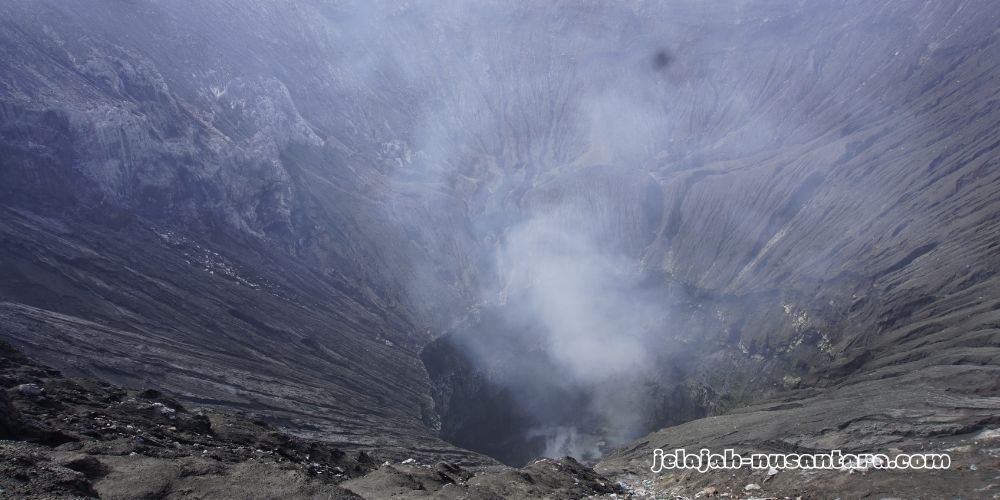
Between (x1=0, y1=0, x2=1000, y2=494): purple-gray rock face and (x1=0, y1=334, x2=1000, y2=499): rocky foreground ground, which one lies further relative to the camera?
(x1=0, y1=0, x2=1000, y2=494): purple-gray rock face

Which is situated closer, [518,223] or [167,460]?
[167,460]

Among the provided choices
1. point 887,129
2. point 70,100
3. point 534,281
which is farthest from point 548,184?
point 70,100

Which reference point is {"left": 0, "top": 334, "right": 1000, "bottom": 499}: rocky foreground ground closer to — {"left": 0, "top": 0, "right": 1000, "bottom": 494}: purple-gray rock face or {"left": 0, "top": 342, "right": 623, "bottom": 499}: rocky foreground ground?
{"left": 0, "top": 342, "right": 623, "bottom": 499}: rocky foreground ground

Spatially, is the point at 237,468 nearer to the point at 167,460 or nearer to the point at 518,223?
the point at 167,460

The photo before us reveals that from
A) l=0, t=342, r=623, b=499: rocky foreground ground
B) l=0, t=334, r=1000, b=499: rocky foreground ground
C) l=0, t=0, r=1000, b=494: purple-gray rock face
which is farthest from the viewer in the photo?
l=0, t=0, r=1000, b=494: purple-gray rock face

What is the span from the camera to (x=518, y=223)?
114812mm

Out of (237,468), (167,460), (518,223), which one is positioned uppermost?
(518,223)

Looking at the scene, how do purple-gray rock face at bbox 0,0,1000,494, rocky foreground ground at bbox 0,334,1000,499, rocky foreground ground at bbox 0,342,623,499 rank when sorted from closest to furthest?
rocky foreground ground at bbox 0,342,623,499
rocky foreground ground at bbox 0,334,1000,499
purple-gray rock face at bbox 0,0,1000,494

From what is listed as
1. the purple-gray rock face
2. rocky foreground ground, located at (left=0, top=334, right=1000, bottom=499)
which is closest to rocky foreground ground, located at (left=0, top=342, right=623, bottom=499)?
rocky foreground ground, located at (left=0, top=334, right=1000, bottom=499)

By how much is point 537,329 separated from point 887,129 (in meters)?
59.0

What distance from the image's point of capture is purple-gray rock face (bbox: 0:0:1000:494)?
178 feet

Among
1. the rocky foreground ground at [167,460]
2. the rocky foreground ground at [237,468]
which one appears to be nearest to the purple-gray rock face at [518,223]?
the rocky foreground ground at [237,468]

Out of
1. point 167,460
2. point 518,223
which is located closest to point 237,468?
point 167,460

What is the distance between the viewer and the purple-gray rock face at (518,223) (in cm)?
5419
